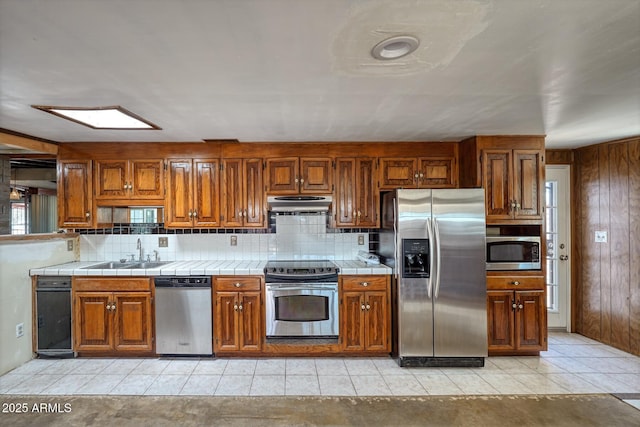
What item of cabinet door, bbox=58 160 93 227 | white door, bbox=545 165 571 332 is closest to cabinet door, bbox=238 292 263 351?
cabinet door, bbox=58 160 93 227

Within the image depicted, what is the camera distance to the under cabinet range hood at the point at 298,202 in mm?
3461

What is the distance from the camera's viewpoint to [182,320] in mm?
3197

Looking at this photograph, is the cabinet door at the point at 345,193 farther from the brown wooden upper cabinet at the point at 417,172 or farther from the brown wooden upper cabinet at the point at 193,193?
the brown wooden upper cabinet at the point at 193,193

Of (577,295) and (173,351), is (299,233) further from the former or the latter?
(577,295)

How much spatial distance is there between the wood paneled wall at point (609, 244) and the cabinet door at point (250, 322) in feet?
12.8

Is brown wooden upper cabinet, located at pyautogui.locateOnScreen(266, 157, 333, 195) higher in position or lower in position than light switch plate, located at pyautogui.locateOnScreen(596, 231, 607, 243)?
higher

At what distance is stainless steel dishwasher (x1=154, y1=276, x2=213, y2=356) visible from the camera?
10.5 ft

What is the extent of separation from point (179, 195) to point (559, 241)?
4.68 meters

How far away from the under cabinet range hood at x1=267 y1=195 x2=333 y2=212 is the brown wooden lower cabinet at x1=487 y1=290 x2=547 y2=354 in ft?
6.34

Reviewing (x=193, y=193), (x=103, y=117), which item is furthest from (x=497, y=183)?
(x=103, y=117)

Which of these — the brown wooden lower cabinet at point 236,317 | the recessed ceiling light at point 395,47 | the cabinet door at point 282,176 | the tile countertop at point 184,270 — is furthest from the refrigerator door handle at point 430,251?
the recessed ceiling light at point 395,47

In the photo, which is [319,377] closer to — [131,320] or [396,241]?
[396,241]

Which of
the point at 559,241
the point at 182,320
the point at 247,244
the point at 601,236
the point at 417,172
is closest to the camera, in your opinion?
the point at 182,320

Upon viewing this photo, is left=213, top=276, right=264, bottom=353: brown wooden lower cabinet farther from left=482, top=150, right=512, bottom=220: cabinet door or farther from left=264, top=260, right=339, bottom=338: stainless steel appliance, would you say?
left=482, top=150, right=512, bottom=220: cabinet door
